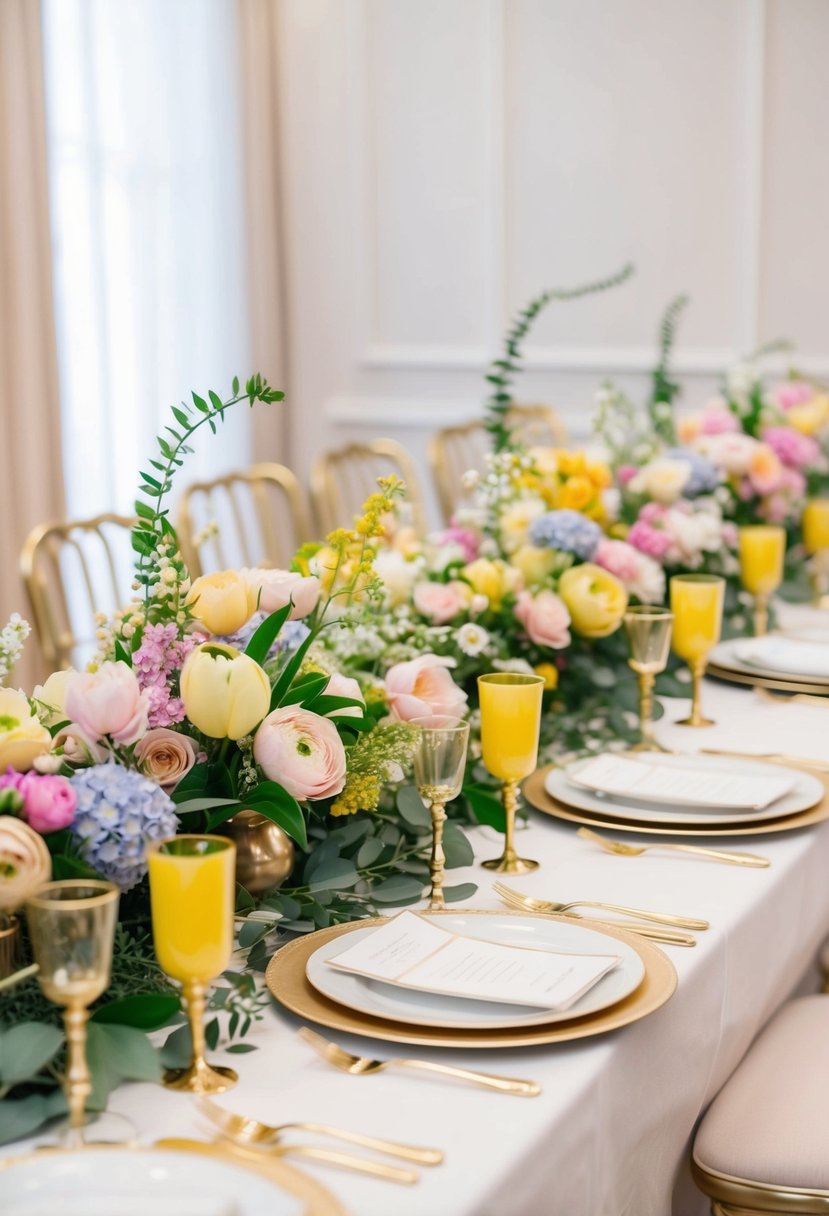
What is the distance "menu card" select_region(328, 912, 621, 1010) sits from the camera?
1.04m

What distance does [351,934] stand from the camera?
1.17 meters

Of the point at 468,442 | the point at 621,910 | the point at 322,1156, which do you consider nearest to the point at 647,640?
the point at 621,910

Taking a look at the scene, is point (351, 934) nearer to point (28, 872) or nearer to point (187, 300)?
point (28, 872)

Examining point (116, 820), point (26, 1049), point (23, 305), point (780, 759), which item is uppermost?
point (23, 305)

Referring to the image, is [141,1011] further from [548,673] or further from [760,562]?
[760,562]

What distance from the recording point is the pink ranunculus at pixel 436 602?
1.79 m

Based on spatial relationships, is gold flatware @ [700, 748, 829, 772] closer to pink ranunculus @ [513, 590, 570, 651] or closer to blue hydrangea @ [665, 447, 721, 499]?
pink ranunculus @ [513, 590, 570, 651]

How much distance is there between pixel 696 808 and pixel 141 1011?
0.76 m

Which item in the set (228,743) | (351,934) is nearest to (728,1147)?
(351,934)

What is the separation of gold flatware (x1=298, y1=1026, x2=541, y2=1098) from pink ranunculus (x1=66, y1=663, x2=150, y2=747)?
257mm

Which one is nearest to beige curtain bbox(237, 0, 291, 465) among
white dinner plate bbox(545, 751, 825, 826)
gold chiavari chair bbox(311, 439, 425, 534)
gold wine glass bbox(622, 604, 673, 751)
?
gold chiavari chair bbox(311, 439, 425, 534)

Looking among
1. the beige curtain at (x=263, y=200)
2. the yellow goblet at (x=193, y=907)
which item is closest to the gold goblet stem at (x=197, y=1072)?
the yellow goblet at (x=193, y=907)

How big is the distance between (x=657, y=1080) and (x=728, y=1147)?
276mm

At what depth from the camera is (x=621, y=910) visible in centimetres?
127
